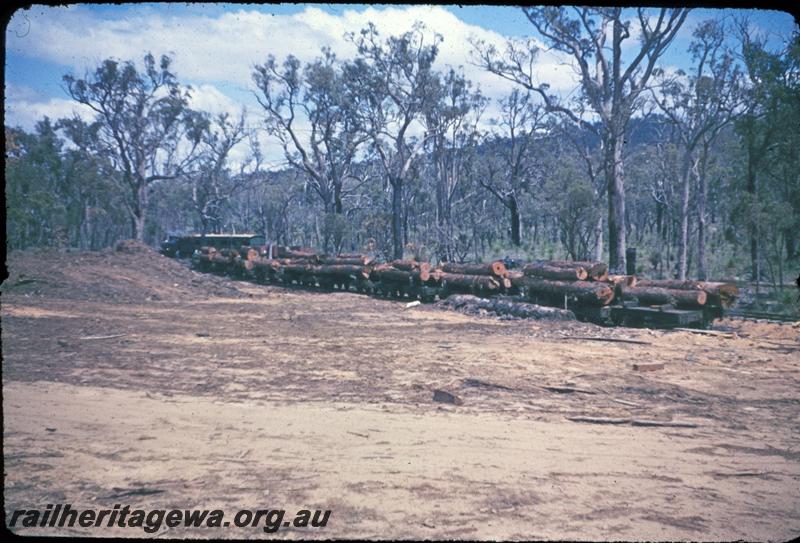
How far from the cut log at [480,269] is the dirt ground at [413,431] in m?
6.61

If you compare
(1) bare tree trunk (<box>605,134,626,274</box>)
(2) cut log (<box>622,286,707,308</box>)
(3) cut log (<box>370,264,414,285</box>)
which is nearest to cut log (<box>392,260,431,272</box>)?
(3) cut log (<box>370,264,414,285</box>)

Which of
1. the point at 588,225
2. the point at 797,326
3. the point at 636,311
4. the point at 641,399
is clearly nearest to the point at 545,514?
the point at 641,399

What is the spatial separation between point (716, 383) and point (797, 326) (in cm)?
686

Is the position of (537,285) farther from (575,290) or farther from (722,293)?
(722,293)

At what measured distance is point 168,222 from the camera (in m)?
84.9

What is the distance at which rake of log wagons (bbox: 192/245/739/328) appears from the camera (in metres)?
13.2

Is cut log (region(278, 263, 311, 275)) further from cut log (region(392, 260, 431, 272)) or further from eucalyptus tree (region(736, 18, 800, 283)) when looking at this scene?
eucalyptus tree (region(736, 18, 800, 283))

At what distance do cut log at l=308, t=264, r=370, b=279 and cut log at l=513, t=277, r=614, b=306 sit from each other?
312 inches

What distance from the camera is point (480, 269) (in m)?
18.7

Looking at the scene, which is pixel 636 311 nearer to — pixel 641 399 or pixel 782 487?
pixel 641 399

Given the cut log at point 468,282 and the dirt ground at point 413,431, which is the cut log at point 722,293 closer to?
the dirt ground at point 413,431

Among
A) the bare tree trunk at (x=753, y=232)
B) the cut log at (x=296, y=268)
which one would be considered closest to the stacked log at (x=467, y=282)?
the cut log at (x=296, y=268)

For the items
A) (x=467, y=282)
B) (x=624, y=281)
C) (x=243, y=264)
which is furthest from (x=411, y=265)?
(x=243, y=264)

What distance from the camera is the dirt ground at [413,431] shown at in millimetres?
3779
